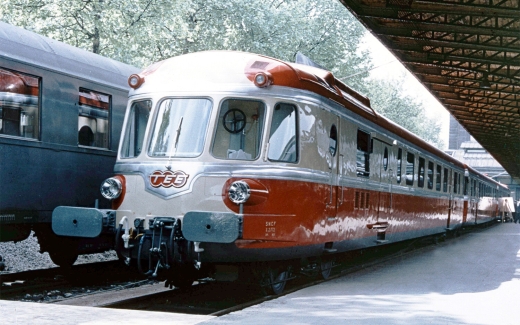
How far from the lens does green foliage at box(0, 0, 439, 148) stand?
21797 mm

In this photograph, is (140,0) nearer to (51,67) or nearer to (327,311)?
(51,67)

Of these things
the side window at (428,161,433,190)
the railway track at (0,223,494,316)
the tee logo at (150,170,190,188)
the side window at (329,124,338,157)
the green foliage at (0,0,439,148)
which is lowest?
the railway track at (0,223,494,316)

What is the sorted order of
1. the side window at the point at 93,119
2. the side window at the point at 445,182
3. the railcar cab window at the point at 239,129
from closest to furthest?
1. the railcar cab window at the point at 239,129
2. the side window at the point at 93,119
3. the side window at the point at 445,182

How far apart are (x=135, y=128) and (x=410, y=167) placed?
8272 millimetres

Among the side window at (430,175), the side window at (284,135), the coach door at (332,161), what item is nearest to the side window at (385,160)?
the coach door at (332,161)

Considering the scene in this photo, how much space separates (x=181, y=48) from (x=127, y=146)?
57.3 feet

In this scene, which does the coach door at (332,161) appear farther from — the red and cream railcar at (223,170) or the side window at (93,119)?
the side window at (93,119)

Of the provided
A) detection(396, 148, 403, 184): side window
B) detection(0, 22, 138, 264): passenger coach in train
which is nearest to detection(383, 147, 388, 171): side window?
detection(396, 148, 403, 184): side window

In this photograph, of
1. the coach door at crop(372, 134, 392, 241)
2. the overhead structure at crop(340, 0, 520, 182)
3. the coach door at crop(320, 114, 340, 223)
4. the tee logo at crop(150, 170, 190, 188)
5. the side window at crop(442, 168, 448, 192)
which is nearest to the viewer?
the tee logo at crop(150, 170, 190, 188)

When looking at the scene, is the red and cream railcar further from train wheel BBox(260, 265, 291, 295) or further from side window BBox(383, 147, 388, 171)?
side window BBox(383, 147, 388, 171)

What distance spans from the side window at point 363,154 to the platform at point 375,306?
5.47 ft

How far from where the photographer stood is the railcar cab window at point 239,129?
29.3 ft

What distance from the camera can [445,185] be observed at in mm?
21891

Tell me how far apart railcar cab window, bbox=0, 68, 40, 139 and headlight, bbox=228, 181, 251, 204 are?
3.35 meters
